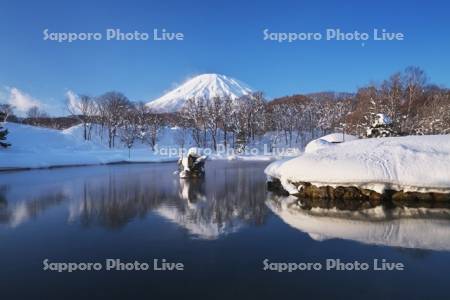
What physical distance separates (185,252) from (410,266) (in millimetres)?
3660

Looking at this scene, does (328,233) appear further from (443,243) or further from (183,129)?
(183,129)

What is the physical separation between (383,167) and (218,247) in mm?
6640

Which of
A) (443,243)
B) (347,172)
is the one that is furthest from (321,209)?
(443,243)

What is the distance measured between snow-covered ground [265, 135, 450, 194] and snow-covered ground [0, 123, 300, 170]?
82.1 feet

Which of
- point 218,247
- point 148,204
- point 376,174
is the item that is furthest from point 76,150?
point 218,247

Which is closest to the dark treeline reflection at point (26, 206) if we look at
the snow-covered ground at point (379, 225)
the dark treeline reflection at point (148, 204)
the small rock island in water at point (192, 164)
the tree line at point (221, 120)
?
the dark treeline reflection at point (148, 204)

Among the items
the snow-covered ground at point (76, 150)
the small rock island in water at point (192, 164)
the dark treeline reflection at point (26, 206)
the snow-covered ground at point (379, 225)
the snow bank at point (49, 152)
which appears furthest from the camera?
the snow-covered ground at point (76, 150)

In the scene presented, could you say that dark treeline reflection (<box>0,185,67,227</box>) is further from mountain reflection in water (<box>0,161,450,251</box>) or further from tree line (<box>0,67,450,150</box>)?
tree line (<box>0,67,450,150</box>)

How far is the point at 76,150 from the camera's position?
4588 cm

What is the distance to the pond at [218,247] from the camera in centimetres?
531

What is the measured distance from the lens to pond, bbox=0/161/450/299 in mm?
5312

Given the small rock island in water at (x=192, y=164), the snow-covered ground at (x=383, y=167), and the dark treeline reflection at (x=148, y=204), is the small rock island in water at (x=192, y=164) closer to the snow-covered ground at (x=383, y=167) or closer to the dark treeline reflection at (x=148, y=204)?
the dark treeline reflection at (x=148, y=204)

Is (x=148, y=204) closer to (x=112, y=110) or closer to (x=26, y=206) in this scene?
(x=26, y=206)

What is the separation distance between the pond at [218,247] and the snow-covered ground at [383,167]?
1.07 m
